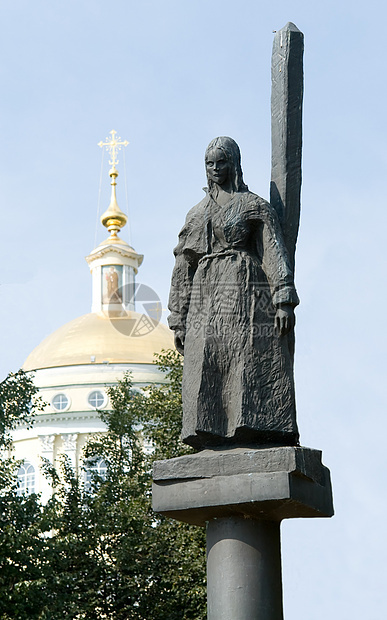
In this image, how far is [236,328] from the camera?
7.18 metres

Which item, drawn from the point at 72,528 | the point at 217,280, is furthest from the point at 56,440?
the point at 217,280

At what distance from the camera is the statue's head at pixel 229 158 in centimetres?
746

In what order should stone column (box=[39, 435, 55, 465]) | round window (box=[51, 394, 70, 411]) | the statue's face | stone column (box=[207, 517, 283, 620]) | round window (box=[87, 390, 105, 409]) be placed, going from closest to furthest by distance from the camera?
1. stone column (box=[207, 517, 283, 620])
2. the statue's face
3. stone column (box=[39, 435, 55, 465])
4. round window (box=[87, 390, 105, 409])
5. round window (box=[51, 394, 70, 411])

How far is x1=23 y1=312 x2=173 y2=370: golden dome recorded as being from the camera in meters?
42.9

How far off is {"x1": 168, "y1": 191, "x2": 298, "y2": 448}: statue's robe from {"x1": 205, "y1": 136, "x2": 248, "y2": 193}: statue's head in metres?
0.10

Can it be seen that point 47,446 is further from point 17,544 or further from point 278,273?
point 278,273

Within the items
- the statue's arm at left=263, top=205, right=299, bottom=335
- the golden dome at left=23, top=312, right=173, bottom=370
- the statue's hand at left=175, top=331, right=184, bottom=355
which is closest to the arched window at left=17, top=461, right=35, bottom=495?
the golden dome at left=23, top=312, right=173, bottom=370

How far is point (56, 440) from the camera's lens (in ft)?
139

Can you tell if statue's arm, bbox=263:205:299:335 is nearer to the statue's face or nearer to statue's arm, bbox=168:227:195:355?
the statue's face

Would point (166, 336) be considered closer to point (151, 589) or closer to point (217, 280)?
point (151, 589)

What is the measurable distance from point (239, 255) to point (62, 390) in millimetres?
35554

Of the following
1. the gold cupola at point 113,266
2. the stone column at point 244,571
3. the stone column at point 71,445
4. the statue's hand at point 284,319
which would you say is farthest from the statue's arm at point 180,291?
the gold cupola at point 113,266

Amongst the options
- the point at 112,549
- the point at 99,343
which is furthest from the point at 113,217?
the point at 112,549

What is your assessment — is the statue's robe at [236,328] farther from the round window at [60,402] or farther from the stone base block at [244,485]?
the round window at [60,402]
